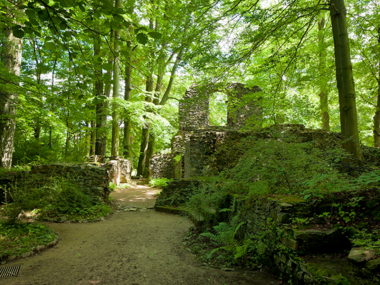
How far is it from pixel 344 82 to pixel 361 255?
419cm

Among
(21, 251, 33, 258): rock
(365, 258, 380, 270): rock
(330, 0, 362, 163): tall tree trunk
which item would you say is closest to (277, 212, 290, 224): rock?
(365, 258, 380, 270): rock

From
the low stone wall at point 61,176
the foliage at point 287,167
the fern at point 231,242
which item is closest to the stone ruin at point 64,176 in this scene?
the low stone wall at point 61,176

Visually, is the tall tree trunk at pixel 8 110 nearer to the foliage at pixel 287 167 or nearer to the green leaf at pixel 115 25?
the green leaf at pixel 115 25

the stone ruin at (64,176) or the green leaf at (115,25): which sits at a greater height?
the green leaf at (115,25)

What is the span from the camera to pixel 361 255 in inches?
79.0

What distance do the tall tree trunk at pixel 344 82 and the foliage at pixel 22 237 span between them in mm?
6339

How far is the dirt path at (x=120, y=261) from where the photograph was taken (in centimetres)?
300

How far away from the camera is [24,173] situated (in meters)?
7.34

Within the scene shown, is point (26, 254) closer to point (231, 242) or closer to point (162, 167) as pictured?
point (231, 242)

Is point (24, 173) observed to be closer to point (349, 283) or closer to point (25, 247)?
point (25, 247)

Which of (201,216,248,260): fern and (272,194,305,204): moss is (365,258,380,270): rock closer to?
(272,194,305,204): moss

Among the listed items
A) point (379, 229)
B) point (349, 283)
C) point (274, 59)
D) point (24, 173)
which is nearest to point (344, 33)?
point (274, 59)

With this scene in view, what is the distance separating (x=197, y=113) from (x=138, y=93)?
5.82m

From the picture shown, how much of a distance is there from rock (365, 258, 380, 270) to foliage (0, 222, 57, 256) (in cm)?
459
